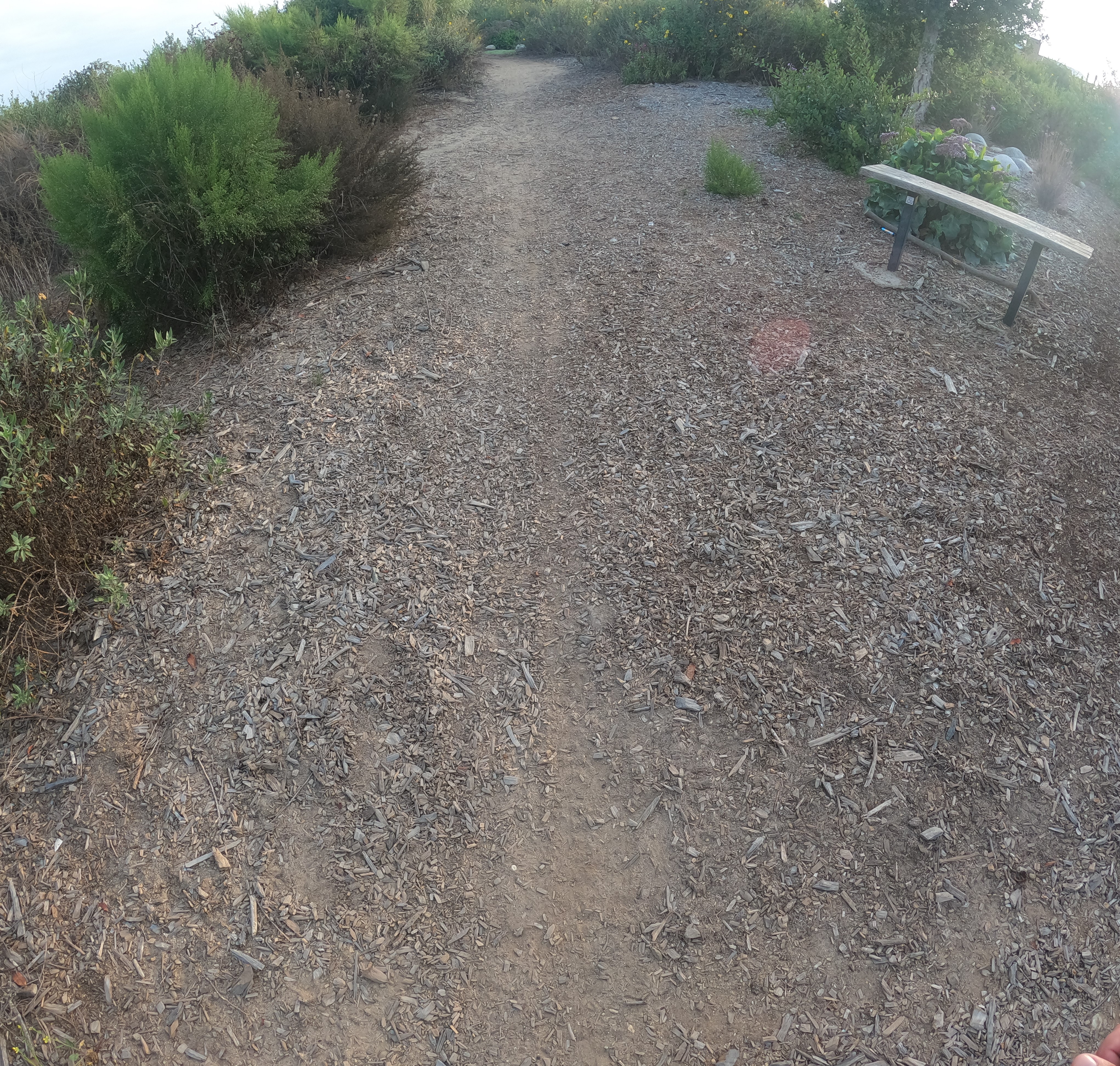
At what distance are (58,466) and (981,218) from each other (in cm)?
586

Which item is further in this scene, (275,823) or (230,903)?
(275,823)

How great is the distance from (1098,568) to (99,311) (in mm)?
6194

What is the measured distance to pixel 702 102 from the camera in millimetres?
9172

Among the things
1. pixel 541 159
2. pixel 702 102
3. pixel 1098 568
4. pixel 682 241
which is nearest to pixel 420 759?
pixel 1098 568

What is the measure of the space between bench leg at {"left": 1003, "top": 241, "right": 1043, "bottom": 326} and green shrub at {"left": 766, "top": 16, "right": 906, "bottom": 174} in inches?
108

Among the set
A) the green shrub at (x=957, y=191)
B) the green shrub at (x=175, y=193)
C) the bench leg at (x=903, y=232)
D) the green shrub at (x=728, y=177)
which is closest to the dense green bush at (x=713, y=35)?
the green shrub at (x=728, y=177)

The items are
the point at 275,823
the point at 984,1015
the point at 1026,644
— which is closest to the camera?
the point at 984,1015

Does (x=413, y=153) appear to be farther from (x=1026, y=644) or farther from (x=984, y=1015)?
(x=984, y=1015)

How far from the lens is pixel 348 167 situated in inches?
220

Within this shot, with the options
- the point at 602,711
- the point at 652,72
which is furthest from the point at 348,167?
the point at 652,72

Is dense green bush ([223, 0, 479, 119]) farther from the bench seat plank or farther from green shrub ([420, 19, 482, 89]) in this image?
the bench seat plank

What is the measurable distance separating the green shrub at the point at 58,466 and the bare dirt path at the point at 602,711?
0.66ft

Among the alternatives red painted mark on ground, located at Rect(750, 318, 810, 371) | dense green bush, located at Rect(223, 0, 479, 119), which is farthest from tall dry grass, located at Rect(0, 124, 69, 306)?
red painted mark on ground, located at Rect(750, 318, 810, 371)

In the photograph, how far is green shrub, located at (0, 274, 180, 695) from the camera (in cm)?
307
